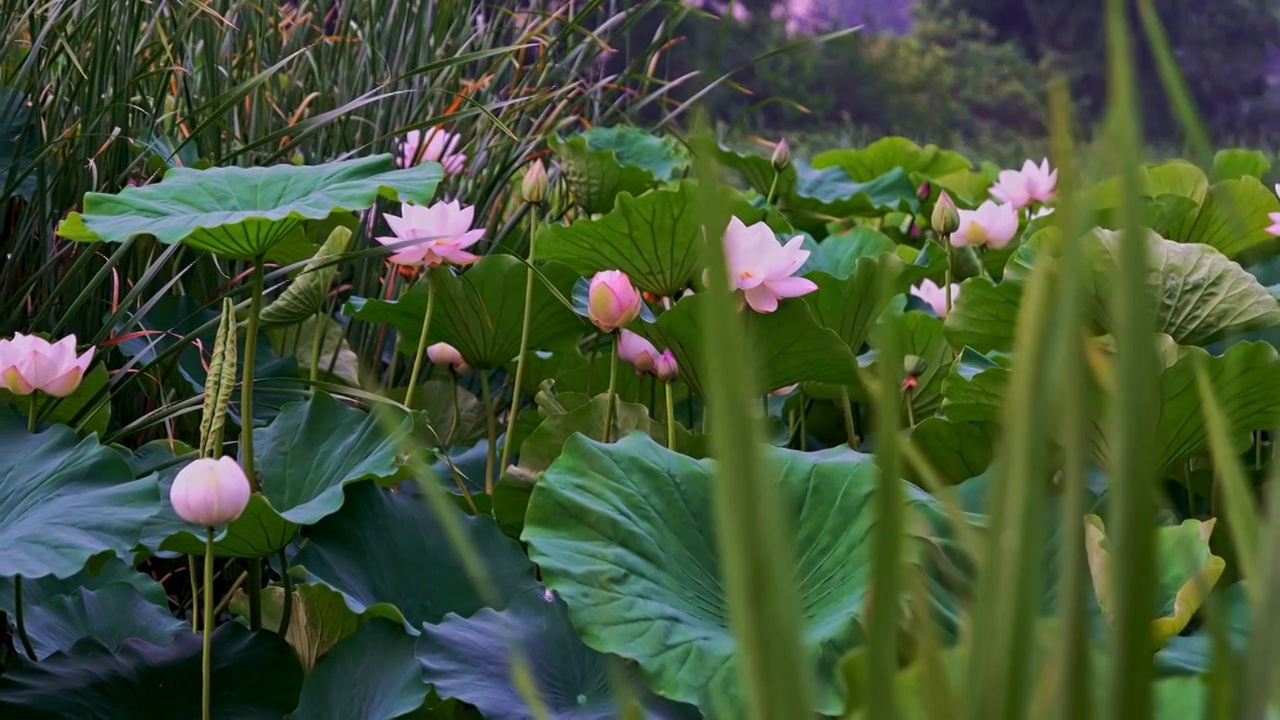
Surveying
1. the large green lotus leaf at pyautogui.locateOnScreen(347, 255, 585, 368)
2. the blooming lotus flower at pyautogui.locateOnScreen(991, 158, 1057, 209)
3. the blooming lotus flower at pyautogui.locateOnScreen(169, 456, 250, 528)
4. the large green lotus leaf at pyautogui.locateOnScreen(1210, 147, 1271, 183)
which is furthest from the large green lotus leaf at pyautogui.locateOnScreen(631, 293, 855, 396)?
the large green lotus leaf at pyautogui.locateOnScreen(1210, 147, 1271, 183)

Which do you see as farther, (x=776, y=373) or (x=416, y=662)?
(x=776, y=373)

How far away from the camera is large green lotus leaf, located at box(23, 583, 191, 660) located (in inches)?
31.4

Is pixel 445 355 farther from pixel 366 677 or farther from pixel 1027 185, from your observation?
pixel 1027 185

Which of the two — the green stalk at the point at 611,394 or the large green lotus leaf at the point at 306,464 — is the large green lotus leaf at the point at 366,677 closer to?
the large green lotus leaf at the point at 306,464

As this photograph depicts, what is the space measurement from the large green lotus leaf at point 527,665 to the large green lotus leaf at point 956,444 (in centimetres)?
36

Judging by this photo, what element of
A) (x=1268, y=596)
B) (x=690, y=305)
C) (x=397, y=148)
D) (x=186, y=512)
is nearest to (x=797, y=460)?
(x=690, y=305)

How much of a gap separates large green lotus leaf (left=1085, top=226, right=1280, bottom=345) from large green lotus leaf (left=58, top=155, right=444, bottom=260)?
1.88 feet

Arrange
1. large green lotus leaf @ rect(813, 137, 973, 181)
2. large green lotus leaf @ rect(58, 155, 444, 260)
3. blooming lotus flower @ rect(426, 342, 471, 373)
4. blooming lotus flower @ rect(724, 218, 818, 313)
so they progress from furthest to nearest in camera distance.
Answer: large green lotus leaf @ rect(813, 137, 973, 181), blooming lotus flower @ rect(426, 342, 471, 373), blooming lotus flower @ rect(724, 218, 818, 313), large green lotus leaf @ rect(58, 155, 444, 260)

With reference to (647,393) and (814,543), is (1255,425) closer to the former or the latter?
(814,543)

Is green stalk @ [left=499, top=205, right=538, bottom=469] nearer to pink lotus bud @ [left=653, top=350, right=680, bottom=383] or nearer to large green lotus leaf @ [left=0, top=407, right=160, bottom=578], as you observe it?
pink lotus bud @ [left=653, top=350, right=680, bottom=383]

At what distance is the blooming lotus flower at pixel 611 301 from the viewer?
34.6 inches

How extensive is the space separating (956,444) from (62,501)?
69cm

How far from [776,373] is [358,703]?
44cm

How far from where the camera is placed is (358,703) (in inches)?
28.5
